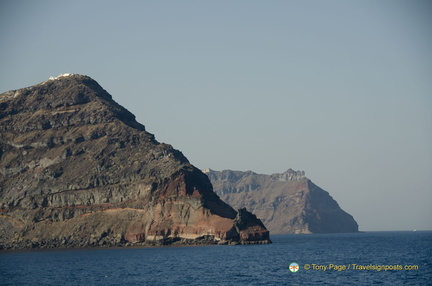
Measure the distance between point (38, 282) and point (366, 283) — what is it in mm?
58006

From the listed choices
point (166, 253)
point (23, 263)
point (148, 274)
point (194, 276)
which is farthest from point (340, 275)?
point (23, 263)

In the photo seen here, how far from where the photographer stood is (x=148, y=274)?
121 m

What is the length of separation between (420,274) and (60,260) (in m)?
90.3

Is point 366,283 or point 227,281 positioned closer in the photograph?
point 366,283

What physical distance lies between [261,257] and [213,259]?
1268 cm

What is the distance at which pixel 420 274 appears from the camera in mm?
112625

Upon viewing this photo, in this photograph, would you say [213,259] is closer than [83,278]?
No

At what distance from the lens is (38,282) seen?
378 feet

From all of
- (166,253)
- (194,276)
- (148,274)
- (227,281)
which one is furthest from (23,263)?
(227,281)

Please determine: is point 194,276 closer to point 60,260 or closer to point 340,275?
point 340,275

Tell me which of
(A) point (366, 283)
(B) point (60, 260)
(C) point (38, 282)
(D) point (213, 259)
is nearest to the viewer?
(A) point (366, 283)

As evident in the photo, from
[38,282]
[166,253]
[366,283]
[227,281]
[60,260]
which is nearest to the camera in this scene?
[366,283]

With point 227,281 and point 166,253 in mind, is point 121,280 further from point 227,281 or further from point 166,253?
point 166,253

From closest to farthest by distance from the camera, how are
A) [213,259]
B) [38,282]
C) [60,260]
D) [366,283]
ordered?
1. [366,283]
2. [38,282]
3. [213,259]
4. [60,260]
